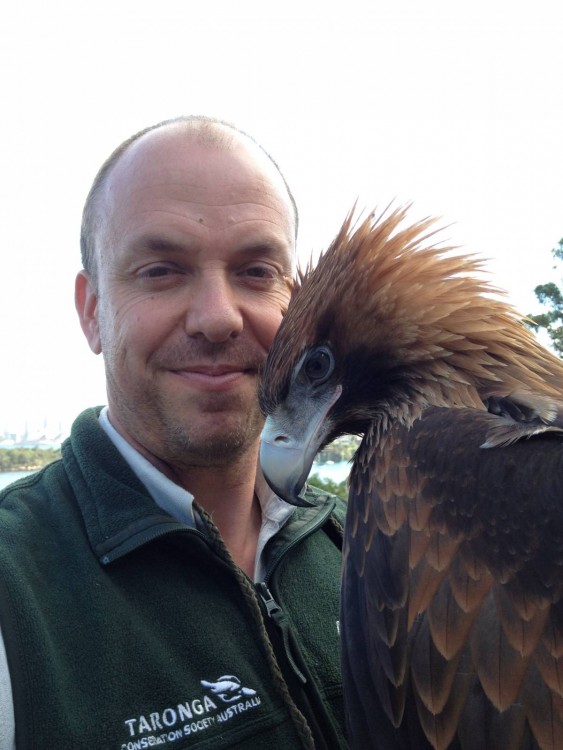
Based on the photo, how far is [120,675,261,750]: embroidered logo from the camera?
2057 mm

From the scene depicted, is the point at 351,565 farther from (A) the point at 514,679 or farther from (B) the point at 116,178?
(B) the point at 116,178

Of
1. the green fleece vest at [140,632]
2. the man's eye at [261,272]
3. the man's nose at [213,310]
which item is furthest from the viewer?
the man's eye at [261,272]

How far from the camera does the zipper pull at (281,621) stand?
2389 millimetres

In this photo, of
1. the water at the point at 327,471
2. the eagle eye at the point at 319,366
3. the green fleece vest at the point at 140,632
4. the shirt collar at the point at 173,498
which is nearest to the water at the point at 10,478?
the water at the point at 327,471

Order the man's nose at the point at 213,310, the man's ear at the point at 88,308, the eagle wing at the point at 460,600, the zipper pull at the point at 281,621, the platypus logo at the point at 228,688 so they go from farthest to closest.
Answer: the man's ear at the point at 88,308 < the man's nose at the point at 213,310 < the zipper pull at the point at 281,621 < the platypus logo at the point at 228,688 < the eagle wing at the point at 460,600

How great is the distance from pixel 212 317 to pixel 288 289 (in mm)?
562

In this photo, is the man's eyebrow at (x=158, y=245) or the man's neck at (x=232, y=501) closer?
the man's eyebrow at (x=158, y=245)

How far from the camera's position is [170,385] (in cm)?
290

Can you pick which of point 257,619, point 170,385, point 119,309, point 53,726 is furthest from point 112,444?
point 53,726

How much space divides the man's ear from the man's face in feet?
1.19

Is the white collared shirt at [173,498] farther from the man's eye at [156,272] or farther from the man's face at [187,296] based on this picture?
the man's eye at [156,272]

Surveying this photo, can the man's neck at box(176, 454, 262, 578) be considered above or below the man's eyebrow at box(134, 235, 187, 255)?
below

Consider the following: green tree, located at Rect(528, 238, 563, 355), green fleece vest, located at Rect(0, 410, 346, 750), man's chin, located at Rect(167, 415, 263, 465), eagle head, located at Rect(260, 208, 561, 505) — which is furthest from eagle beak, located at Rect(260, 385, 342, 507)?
green tree, located at Rect(528, 238, 563, 355)

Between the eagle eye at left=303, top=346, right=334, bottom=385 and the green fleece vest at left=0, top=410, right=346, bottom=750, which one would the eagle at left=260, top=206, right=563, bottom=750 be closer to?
the eagle eye at left=303, top=346, right=334, bottom=385
